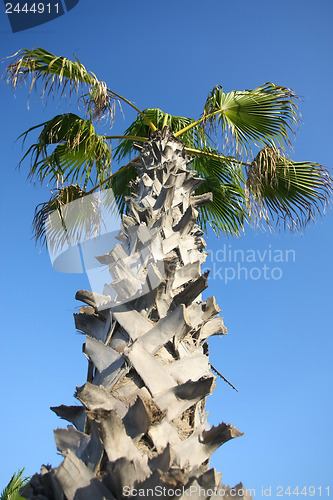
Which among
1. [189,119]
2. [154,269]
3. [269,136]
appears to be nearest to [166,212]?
[154,269]

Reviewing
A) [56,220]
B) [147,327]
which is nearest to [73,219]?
[56,220]

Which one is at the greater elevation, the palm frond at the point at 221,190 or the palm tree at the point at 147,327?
the palm frond at the point at 221,190

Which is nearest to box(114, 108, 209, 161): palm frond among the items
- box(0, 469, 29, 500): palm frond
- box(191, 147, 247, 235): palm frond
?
box(191, 147, 247, 235): palm frond

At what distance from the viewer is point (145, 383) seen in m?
1.91

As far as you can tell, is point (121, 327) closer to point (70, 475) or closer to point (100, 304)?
point (100, 304)

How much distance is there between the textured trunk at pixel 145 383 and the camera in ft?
5.06

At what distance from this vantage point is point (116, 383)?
1930 millimetres

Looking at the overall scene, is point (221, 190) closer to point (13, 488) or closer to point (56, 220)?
point (56, 220)

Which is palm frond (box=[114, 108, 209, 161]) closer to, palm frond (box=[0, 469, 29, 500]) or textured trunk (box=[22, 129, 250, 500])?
textured trunk (box=[22, 129, 250, 500])

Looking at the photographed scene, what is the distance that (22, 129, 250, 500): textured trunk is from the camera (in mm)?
1541

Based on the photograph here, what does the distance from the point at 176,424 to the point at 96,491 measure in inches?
19.2

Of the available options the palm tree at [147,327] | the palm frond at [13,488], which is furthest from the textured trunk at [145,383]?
the palm frond at [13,488]

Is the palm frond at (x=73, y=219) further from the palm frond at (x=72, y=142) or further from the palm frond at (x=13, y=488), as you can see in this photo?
the palm frond at (x=13, y=488)

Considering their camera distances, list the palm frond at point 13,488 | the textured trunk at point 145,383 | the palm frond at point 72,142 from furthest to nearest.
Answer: the palm frond at point 13,488 < the palm frond at point 72,142 < the textured trunk at point 145,383
